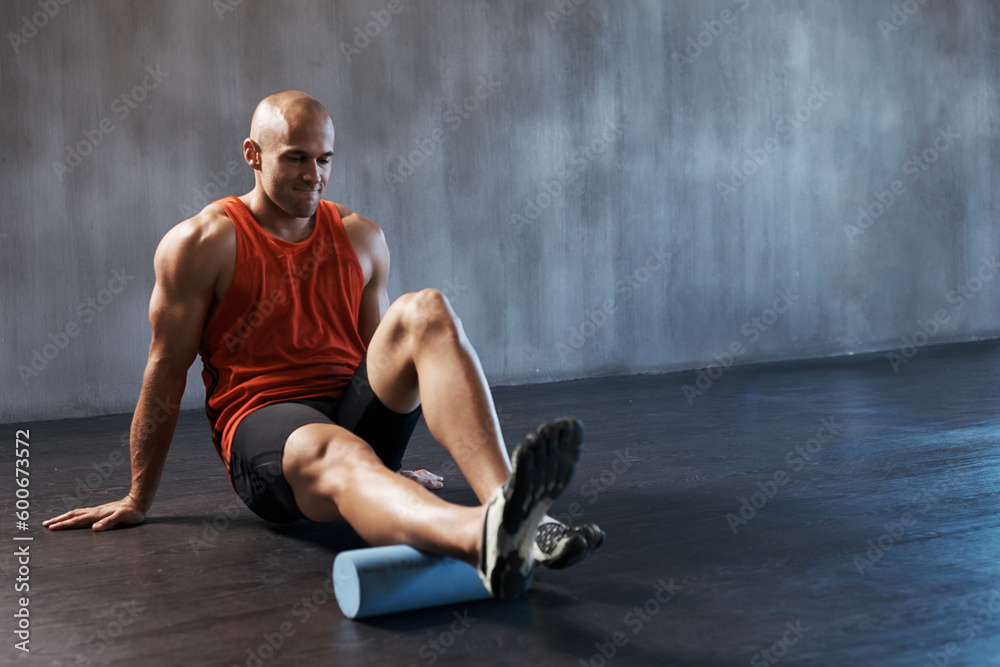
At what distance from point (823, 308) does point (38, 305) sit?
409 cm

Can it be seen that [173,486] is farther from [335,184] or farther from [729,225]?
[729,225]

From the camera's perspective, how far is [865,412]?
10.8 feet

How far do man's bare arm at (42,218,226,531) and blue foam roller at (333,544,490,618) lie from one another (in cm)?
66

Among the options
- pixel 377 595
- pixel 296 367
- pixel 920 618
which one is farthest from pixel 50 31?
pixel 920 618

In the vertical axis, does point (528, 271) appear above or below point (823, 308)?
above

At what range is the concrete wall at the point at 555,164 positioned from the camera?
12.9 feet
